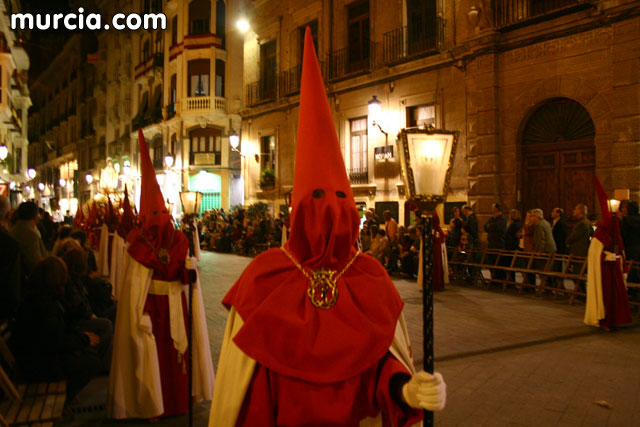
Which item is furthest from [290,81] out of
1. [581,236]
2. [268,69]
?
[581,236]

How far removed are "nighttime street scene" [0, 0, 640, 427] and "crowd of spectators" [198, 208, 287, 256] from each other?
18cm

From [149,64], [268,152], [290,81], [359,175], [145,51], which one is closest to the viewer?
[359,175]

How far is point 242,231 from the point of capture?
23.1m

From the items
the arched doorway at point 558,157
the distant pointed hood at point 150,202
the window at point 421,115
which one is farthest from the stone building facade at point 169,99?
the distant pointed hood at point 150,202

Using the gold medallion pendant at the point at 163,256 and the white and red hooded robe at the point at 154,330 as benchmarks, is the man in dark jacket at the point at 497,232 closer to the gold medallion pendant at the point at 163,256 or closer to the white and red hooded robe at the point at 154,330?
the white and red hooded robe at the point at 154,330

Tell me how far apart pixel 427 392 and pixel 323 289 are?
748 mm

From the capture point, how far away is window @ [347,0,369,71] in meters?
21.2

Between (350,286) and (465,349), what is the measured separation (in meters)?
5.10

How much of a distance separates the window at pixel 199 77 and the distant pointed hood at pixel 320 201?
3217cm

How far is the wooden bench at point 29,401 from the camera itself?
4102mm

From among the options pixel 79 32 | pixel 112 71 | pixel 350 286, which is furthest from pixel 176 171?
pixel 350 286

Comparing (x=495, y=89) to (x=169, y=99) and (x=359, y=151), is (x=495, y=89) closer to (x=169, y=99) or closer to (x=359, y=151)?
(x=359, y=151)

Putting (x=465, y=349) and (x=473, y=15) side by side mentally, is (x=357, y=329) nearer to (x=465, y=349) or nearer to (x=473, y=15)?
(x=465, y=349)

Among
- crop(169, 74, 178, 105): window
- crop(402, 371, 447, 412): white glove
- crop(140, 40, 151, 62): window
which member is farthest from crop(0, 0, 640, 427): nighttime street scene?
crop(140, 40, 151, 62): window
